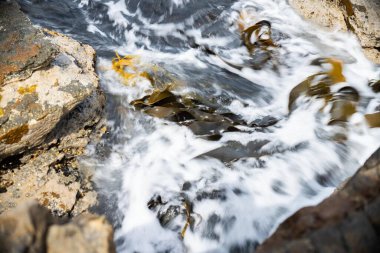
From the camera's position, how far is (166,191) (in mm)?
3504

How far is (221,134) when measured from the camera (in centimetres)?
396

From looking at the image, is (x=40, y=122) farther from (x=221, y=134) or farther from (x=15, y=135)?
(x=221, y=134)

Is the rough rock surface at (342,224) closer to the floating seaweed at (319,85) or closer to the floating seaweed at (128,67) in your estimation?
the floating seaweed at (319,85)

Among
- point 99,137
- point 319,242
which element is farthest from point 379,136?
point 99,137

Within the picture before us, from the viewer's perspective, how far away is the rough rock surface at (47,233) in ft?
5.21

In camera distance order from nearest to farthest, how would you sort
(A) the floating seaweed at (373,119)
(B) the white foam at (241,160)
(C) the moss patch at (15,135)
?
1. (C) the moss patch at (15,135)
2. (B) the white foam at (241,160)
3. (A) the floating seaweed at (373,119)

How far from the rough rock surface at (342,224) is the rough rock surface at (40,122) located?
6.95 ft

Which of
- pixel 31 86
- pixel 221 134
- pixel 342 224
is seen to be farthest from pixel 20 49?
pixel 342 224

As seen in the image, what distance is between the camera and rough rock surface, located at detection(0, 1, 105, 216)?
10.5 feet

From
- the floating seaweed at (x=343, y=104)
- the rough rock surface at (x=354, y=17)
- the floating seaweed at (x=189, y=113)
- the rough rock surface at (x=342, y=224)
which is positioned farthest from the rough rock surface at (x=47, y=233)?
the rough rock surface at (x=354, y=17)

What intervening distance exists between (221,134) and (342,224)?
7.72 feet

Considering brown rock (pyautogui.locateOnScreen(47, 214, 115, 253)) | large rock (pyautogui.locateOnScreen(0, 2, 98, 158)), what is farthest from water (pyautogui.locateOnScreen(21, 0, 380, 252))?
brown rock (pyautogui.locateOnScreen(47, 214, 115, 253))

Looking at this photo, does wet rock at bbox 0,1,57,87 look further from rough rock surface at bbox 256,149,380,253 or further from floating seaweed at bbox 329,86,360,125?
floating seaweed at bbox 329,86,360,125

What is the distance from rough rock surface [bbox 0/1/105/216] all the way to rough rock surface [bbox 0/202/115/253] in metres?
1.60
